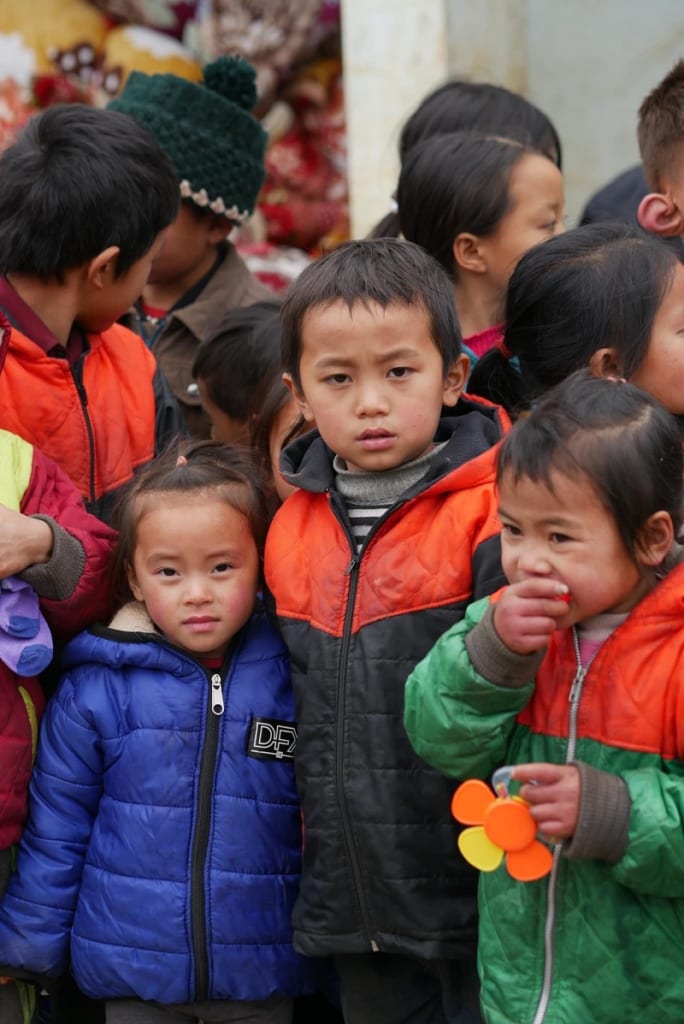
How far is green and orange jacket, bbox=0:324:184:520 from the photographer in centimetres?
312

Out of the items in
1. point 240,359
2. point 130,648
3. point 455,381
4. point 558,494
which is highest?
point 558,494

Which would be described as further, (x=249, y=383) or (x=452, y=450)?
(x=249, y=383)

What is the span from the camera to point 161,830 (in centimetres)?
276

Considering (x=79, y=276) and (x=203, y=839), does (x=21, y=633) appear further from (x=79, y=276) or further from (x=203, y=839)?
(x=79, y=276)

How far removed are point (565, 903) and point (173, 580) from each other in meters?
0.98

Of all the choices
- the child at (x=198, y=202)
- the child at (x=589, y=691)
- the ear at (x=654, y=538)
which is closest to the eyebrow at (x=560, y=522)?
the child at (x=589, y=691)

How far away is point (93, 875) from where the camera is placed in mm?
2807

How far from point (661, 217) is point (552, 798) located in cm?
155


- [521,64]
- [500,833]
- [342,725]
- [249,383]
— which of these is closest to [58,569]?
[342,725]

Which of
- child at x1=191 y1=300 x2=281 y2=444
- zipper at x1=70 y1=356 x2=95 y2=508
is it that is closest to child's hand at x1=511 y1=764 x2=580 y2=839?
zipper at x1=70 y1=356 x2=95 y2=508

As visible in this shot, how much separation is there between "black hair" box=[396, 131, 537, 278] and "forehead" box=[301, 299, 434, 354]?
1007 millimetres

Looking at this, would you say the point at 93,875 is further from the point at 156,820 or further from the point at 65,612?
the point at 65,612

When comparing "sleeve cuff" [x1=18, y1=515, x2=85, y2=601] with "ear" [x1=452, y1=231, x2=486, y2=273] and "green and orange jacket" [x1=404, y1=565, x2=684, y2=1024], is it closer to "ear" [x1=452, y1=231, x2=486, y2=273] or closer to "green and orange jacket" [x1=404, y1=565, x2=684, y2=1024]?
"green and orange jacket" [x1=404, y1=565, x2=684, y2=1024]

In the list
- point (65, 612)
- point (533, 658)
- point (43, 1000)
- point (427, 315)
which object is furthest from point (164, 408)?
point (533, 658)
